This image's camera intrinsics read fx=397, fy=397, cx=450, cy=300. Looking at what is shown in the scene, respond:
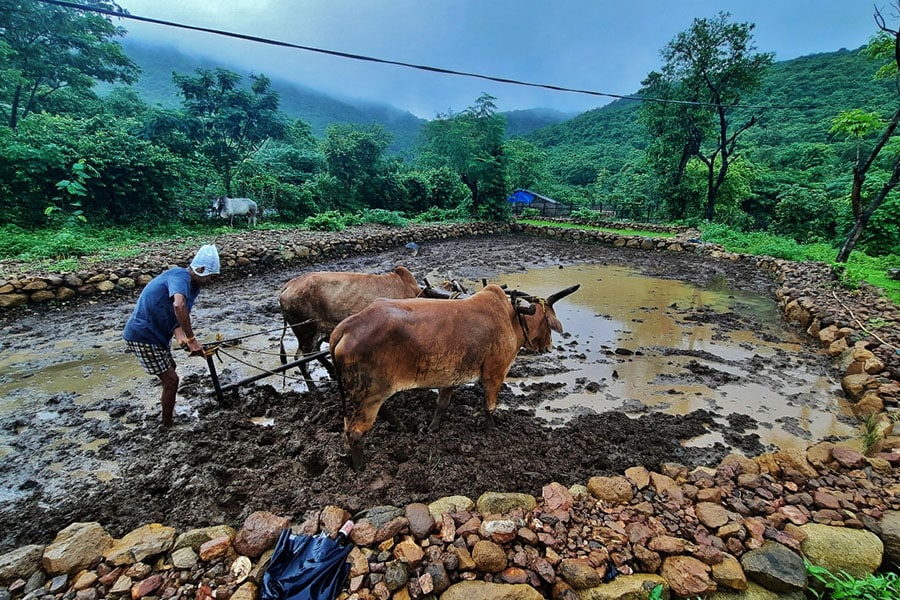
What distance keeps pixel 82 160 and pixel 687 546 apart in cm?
1777

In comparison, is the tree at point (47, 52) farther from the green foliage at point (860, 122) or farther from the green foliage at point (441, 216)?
the green foliage at point (860, 122)

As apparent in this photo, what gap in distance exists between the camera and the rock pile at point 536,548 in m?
2.46

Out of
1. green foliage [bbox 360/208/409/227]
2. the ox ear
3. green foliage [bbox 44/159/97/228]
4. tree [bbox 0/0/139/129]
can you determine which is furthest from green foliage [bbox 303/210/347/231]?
the ox ear

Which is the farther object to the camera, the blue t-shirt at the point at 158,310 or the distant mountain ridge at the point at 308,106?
the distant mountain ridge at the point at 308,106

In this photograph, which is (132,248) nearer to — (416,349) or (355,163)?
(416,349)

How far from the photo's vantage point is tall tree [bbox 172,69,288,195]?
60.1ft

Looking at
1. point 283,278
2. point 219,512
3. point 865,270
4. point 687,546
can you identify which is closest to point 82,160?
point 283,278

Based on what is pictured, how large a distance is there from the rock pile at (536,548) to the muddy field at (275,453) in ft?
1.68

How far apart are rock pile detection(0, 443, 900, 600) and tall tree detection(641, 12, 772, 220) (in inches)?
884

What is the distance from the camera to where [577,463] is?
4.13 m

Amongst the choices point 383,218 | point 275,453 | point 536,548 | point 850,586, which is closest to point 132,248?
point 275,453

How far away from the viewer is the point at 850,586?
8.02ft

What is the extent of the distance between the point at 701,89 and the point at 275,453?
2896 centimetres

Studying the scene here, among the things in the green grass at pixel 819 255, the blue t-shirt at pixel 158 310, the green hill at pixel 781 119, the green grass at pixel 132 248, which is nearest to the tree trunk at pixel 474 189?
the green grass at pixel 132 248
